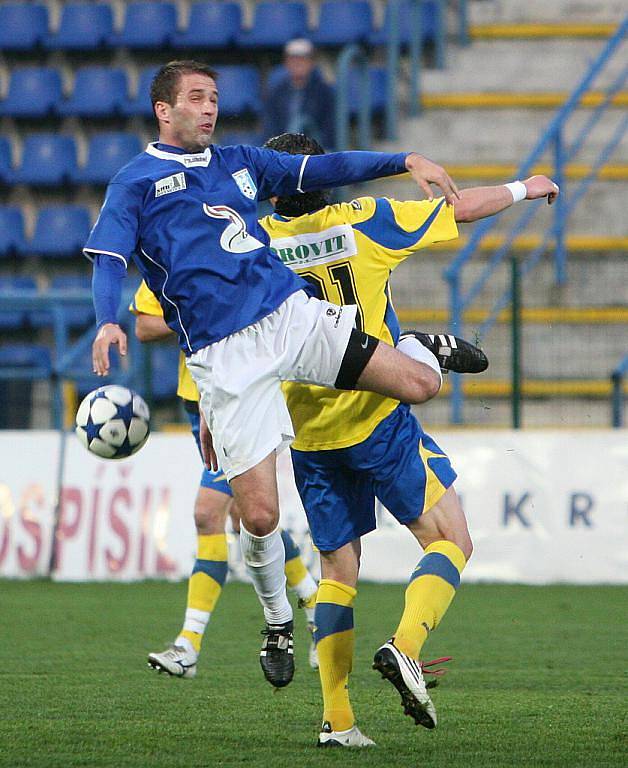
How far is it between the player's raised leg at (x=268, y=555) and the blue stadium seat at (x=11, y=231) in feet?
35.9

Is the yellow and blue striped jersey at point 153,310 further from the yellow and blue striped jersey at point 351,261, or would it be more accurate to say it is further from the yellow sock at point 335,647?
the yellow sock at point 335,647

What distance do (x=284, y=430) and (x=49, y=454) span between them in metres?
6.64

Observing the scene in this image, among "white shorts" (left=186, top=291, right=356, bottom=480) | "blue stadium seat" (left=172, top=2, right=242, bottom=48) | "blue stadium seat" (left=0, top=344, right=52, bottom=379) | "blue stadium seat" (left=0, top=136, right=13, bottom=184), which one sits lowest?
"blue stadium seat" (left=0, top=344, right=52, bottom=379)

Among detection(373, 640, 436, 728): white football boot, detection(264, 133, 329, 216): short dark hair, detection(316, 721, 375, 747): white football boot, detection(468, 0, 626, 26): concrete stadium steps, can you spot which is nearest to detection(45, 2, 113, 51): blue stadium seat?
detection(468, 0, 626, 26): concrete stadium steps

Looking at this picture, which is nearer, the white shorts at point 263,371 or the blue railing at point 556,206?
the white shorts at point 263,371

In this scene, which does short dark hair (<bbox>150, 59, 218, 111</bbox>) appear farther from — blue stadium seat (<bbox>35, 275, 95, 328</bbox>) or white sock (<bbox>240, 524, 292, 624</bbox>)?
blue stadium seat (<bbox>35, 275, 95, 328</bbox>)

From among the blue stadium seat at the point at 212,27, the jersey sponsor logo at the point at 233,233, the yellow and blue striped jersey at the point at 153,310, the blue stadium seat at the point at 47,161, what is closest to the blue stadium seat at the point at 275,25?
the blue stadium seat at the point at 212,27

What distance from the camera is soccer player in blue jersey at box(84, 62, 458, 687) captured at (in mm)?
4820

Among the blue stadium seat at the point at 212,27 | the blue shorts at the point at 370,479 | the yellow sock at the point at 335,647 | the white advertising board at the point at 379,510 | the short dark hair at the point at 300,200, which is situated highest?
the blue stadium seat at the point at 212,27

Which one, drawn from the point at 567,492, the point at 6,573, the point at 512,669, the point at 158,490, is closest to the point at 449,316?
the point at 567,492

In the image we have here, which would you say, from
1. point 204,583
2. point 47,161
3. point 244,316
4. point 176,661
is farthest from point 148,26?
point 244,316

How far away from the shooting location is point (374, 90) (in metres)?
15.7

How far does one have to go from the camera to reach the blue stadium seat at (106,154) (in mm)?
15547

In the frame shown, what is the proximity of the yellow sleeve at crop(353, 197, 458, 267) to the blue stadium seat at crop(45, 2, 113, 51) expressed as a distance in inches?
471
